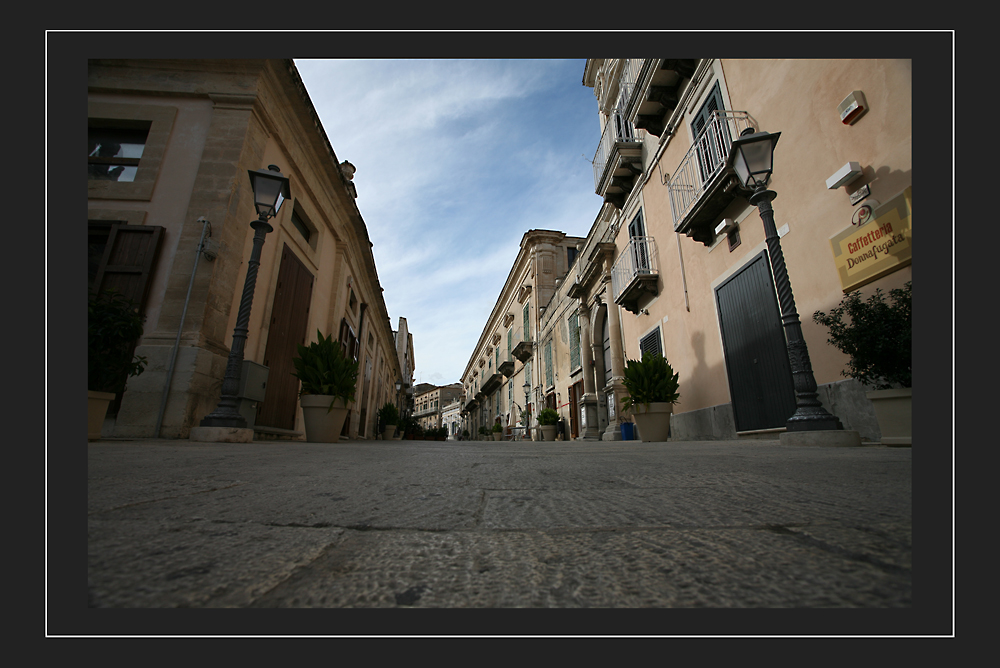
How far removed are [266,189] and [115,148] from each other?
3.41 m

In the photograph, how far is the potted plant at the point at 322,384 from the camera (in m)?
5.57

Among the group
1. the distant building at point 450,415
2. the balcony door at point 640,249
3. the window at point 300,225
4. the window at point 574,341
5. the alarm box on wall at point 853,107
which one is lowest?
the distant building at point 450,415

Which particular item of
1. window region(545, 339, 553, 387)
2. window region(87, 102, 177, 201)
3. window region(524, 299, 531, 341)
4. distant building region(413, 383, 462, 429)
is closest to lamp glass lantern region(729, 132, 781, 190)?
window region(87, 102, 177, 201)

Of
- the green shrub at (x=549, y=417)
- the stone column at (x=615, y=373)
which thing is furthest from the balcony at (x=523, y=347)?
the stone column at (x=615, y=373)

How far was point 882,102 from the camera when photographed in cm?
396

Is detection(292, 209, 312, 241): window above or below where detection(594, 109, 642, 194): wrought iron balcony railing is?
below

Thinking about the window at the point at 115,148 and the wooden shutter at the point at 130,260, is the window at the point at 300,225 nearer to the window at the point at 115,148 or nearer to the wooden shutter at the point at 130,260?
the window at the point at 115,148

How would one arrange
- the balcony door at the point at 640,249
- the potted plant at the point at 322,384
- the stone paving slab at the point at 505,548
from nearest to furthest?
the stone paving slab at the point at 505,548
the potted plant at the point at 322,384
the balcony door at the point at 640,249

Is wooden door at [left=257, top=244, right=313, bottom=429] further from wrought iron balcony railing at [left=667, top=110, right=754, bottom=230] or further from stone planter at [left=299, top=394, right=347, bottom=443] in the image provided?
wrought iron balcony railing at [left=667, top=110, right=754, bottom=230]

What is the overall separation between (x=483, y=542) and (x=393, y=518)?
0.82 ft

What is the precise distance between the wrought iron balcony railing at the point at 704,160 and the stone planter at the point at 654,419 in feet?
10.6

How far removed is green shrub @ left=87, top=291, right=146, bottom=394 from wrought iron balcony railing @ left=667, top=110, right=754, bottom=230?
24.0 ft

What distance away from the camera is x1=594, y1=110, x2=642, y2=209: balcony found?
33.0 feet

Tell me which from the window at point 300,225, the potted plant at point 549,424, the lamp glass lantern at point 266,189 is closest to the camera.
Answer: the lamp glass lantern at point 266,189
